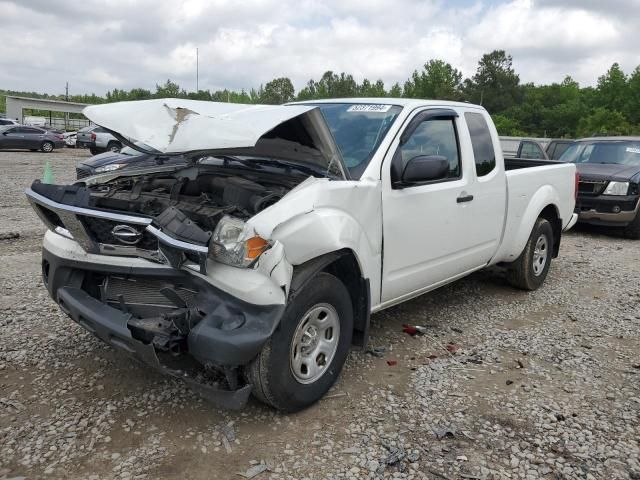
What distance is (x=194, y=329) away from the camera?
2.74 metres

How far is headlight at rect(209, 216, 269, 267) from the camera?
2.77 metres

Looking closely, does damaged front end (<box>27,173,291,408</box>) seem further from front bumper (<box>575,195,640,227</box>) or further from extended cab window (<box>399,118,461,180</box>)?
front bumper (<box>575,195,640,227</box>)

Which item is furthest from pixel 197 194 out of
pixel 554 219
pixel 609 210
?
pixel 609 210

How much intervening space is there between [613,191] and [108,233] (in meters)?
8.79

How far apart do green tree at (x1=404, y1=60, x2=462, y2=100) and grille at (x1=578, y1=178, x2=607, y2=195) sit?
2082 inches

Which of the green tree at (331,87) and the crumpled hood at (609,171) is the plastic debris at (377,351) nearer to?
the crumpled hood at (609,171)

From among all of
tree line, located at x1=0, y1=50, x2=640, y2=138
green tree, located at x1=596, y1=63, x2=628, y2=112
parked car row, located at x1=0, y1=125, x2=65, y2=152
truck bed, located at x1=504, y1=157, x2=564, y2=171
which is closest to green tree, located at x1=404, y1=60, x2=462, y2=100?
tree line, located at x1=0, y1=50, x2=640, y2=138

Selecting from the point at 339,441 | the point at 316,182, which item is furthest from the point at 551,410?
the point at 316,182

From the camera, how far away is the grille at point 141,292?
2.99m

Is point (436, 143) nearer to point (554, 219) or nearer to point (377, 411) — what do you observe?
point (377, 411)

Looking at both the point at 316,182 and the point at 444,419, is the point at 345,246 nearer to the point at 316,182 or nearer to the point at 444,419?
the point at 316,182

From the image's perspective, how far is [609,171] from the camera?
31.6ft

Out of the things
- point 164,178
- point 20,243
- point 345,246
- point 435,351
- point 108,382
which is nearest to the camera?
point 345,246

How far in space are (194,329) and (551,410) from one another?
2.28 m
